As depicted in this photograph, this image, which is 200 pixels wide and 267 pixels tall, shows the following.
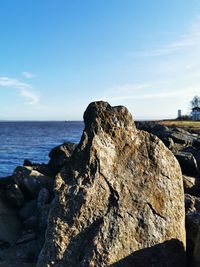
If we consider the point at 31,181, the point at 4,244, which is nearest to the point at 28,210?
the point at 31,181

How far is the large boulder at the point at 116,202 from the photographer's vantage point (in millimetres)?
7734

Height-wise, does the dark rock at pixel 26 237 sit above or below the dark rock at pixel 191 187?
below

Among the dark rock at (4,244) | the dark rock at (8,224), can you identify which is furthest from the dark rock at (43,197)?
the dark rock at (4,244)

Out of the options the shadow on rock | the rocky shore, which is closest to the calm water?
the rocky shore

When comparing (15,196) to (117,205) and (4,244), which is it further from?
(117,205)

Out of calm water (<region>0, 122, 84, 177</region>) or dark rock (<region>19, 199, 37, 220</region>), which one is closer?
dark rock (<region>19, 199, 37, 220</region>)

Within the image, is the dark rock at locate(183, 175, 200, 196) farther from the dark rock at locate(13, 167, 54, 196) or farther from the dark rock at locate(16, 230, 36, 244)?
the dark rock at locate(16, 230, 36, 244)

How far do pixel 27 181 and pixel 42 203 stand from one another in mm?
1863

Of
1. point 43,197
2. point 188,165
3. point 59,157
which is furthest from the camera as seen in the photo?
point 59,157

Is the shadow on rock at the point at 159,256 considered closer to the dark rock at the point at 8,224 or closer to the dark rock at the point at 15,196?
the dark rock at the point at 8,224

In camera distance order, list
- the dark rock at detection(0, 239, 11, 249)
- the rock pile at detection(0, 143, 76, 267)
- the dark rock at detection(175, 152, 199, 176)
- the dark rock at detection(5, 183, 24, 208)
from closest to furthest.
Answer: the rock pile at detection(0, 143, 76, 267), the dark rock at detection(0, 239, 11, 249), the dark rock at detection(5, 183, 24, 208), the dark rock at detection(175, 152, 199, 176)

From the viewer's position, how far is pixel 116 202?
8.27 metres

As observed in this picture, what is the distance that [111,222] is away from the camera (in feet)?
26.1

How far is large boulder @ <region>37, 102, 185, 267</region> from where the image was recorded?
7.73 metres
